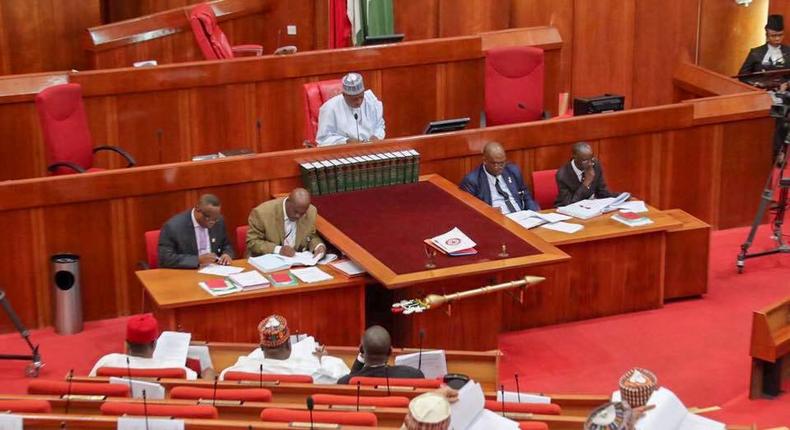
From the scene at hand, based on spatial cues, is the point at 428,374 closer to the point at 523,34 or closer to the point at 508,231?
the point at 508,231

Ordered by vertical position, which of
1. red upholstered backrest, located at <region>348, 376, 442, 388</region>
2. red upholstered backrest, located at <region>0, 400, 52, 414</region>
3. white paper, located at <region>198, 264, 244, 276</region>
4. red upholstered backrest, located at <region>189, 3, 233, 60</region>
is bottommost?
white paper, located at <region>198, 264, 244, 276</region>

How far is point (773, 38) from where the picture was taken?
11539 mm

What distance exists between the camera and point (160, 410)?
560 cm

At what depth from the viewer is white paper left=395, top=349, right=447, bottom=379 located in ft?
22.2

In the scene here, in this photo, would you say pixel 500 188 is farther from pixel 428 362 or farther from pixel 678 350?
pixel 428 362

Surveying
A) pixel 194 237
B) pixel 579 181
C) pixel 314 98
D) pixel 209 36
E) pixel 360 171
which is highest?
pixel 209 36

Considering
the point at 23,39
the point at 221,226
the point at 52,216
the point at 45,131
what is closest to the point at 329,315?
the point at 221,226

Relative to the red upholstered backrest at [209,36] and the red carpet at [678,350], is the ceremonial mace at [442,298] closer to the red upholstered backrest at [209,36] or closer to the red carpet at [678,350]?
the red carpet at [678,350]

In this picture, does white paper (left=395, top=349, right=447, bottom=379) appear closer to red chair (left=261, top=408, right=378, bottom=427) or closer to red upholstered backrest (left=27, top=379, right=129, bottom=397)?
red chair (left=261, top=408, right=378, bottom=427)

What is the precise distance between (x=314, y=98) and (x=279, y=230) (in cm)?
178

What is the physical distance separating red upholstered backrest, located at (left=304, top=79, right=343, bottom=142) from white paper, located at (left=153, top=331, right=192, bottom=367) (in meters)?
3.22

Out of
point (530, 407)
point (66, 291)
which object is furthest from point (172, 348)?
point (530, 407)

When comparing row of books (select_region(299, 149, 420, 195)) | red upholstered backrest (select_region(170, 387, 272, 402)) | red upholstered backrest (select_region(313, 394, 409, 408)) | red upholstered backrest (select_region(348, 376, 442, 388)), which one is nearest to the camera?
red upholstered backrest (select_region(313, 394, 409, 408))

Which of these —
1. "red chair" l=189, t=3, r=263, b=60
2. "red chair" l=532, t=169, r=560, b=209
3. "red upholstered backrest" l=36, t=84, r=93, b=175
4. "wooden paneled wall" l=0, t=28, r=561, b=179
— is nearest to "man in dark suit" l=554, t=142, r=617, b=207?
"red chair" l=532, t=169, r=560, b=209
